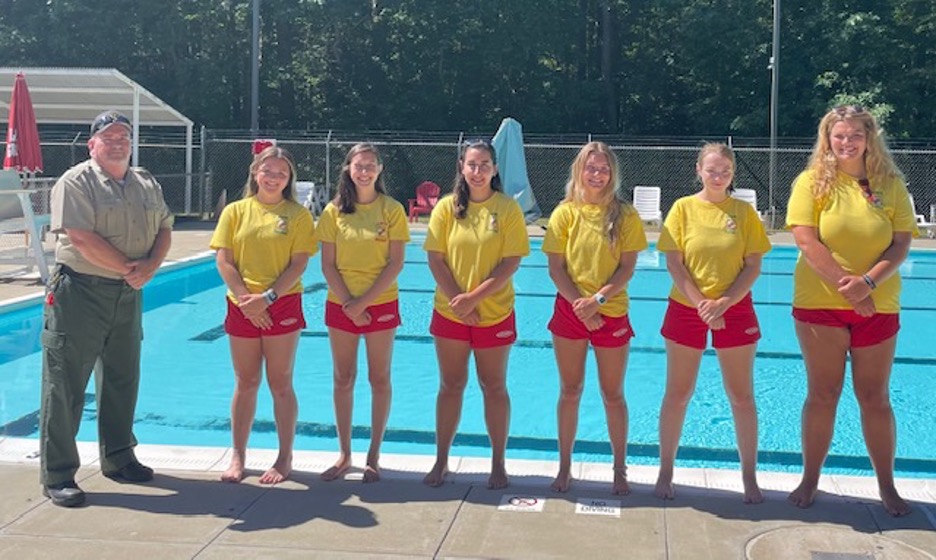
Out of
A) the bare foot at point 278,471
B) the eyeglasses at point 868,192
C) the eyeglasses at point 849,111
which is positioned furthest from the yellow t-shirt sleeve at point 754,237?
the bare foot at point 278,471

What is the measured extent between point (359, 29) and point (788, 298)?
19406 mm

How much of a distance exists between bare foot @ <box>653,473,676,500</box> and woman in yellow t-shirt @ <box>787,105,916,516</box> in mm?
513

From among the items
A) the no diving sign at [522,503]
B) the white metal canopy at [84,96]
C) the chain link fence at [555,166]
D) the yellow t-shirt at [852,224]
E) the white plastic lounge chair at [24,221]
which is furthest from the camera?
the chain link fence at [555,166]

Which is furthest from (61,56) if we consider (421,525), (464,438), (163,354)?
Result: (421,525)

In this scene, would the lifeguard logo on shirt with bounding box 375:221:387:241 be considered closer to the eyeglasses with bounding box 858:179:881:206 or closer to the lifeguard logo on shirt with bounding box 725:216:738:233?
the lifeguard logo on shirt with bounding box 725:216:738:233

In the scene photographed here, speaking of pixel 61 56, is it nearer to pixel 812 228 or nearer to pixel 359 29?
pixel 359 29

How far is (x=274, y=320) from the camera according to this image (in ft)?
14.0

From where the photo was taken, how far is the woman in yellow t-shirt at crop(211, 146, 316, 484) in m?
4.27

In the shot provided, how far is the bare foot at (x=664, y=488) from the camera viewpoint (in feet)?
13.4

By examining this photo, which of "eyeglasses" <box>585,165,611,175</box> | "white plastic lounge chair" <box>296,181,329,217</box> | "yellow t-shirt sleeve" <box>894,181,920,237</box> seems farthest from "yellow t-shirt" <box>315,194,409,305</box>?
"white plastic lounge chair" <box>296,181,329,217</box>

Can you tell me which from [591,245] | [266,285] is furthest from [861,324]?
[266,285]

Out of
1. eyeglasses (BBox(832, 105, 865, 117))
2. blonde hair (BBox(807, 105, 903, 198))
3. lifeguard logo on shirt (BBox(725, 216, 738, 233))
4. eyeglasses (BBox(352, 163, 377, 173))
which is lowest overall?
lifeguard logo on shirt (BBox(725, 216, 738, 233))

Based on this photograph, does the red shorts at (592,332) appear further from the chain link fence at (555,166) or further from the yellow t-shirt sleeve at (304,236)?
the chain link fence at (555,166)

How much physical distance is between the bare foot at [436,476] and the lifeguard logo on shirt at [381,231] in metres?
1.06
